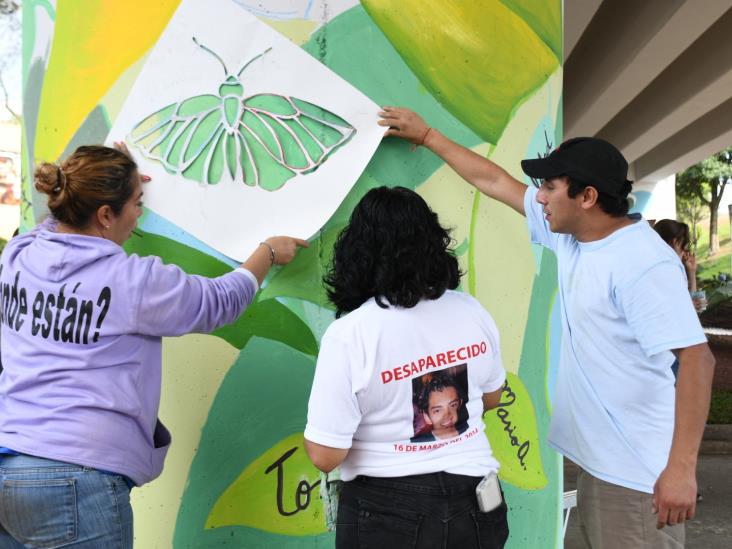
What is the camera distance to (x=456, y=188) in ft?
8.52

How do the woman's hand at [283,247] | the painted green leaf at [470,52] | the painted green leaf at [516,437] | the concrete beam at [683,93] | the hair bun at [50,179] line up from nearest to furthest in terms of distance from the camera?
the hair bun at [50,179]
the woman's hand at [283,247]
the painted green leaf at [470,52]
the painted green leaf at [516,437]
the concrete beam at [683,93]

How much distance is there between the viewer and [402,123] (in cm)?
245

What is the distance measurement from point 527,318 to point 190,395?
1.26 metres

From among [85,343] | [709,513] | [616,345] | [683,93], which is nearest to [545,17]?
[616,345]

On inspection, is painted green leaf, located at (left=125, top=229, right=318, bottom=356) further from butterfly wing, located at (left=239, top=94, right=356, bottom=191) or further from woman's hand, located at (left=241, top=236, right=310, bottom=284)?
butterfly wing, located at (left=239, top=94, right=356, bottom=191)

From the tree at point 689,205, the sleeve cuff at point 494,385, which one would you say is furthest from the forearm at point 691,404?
the tree at point 689,205

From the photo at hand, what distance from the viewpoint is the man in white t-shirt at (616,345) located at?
186cm

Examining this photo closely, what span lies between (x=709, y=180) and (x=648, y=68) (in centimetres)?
1839

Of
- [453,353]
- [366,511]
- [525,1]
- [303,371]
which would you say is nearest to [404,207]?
[453,353]

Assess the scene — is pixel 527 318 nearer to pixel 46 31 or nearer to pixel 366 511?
pixel 366 511

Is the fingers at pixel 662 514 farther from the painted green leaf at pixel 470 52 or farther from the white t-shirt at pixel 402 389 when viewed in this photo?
the painted green leaf at pixel 470 52

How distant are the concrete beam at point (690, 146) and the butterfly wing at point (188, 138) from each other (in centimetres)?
1180

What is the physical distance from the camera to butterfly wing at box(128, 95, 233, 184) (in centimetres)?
235

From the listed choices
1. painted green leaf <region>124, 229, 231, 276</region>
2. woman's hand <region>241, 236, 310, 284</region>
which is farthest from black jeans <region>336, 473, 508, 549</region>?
painted green leaf <region>124, 229, 231, 276</region>
